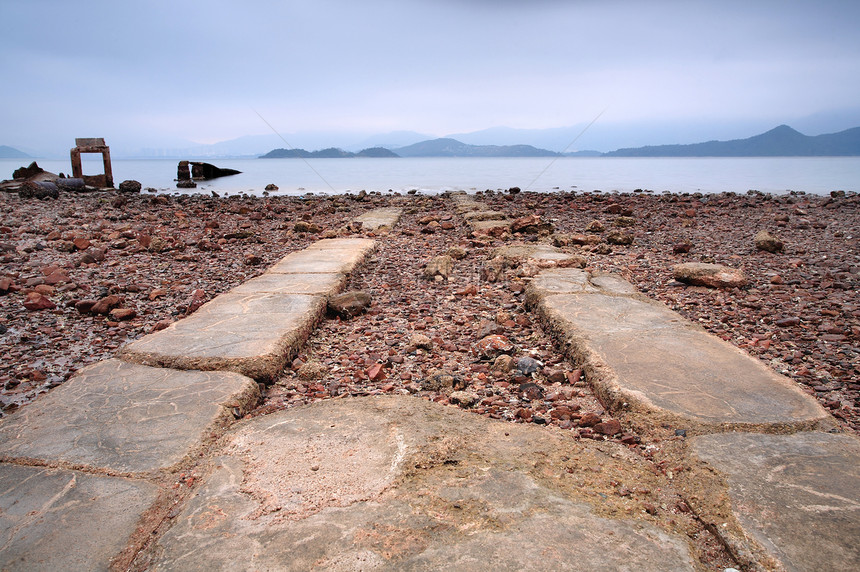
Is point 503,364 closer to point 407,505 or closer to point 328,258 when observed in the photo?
point 407,505

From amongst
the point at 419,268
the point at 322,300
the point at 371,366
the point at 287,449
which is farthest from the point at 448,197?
the point at 287,449

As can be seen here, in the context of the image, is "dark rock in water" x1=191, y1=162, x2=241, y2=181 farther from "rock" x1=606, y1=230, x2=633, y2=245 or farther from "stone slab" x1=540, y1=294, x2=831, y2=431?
"stone slab" x1=540, y1=294, x2=831, y2=431

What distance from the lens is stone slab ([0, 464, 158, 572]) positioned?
4.13 feet

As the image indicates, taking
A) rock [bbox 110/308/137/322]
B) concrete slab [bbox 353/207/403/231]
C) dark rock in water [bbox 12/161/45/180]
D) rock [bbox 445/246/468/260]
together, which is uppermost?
dark rock in water [bbox 12/161/45/180]

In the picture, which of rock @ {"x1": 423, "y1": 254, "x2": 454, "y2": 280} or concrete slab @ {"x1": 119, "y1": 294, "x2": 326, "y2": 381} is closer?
concrete slab @ {"x1": 119, "y1": 294, "x2": 326, "y2": 381}

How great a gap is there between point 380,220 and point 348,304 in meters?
4.81

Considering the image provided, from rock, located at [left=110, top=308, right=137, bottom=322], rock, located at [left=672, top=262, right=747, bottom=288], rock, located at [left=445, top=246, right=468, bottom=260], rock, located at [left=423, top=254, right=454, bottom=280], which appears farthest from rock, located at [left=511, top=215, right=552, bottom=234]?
rock, located at [left=110, top=308, right=137, bottom=322]

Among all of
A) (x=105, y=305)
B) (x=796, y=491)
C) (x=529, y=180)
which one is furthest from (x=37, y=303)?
(x=529, y=180)

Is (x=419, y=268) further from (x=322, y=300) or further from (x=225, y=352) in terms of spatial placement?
(x=225, y=352)

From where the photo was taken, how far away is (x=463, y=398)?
2.26 m

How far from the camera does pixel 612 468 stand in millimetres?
1677

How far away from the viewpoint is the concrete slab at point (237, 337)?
2426 mm

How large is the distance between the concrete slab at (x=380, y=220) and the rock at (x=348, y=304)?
382 cm

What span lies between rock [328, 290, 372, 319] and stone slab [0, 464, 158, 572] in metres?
1.99
